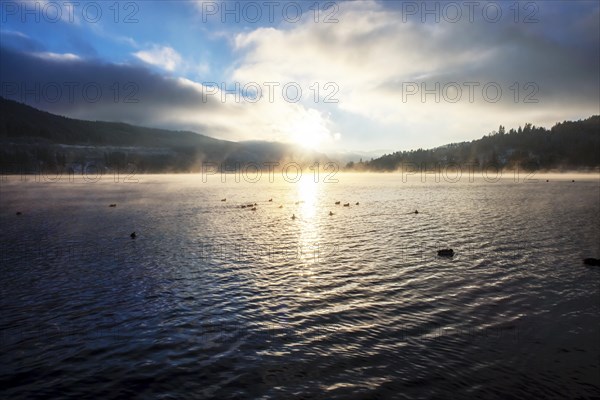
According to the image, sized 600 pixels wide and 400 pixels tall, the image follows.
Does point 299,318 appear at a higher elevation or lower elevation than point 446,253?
lower

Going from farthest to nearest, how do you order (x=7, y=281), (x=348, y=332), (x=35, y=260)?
(x=35, y=260), (x=7, y=281), (x=348, y=332)

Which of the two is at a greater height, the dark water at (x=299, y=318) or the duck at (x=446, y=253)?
the duck at (x=446, y=253)

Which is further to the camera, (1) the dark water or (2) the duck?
(2) the duck

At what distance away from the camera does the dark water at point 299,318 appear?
14383 millimetres

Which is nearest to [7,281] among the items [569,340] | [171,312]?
[171,312]

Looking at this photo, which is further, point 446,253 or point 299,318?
point 446,253

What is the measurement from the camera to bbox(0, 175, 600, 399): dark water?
47.2 feet

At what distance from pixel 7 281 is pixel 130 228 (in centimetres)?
2554

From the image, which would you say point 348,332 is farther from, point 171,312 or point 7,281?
point 7,281

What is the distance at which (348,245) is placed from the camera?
40.6 m

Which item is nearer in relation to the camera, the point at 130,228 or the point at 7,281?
the point at 7,281

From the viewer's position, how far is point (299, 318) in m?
20.6

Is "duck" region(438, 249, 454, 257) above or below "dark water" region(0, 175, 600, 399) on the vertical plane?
above

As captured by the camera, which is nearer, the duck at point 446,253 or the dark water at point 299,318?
the dark water at point 299,318
